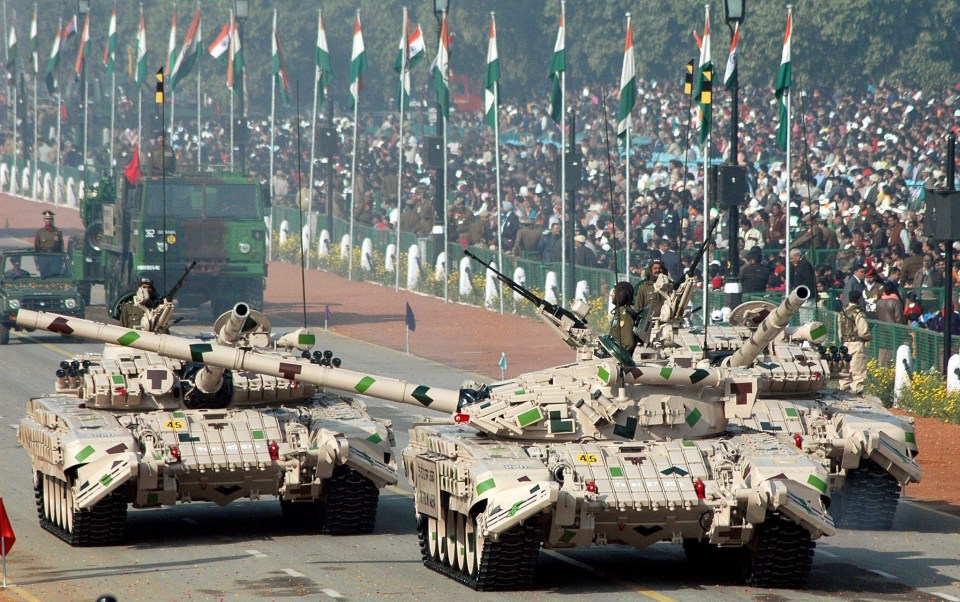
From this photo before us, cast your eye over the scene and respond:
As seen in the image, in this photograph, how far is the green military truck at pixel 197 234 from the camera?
39.4 metres

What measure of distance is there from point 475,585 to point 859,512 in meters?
5.39

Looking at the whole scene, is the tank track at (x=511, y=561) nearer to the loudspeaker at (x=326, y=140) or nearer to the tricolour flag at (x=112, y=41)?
the loudspeaker at (x=326, y=140)

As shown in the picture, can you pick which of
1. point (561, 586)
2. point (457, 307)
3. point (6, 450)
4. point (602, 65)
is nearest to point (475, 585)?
point (561, 586)

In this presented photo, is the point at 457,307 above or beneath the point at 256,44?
beneath

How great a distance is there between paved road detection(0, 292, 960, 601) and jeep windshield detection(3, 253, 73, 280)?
624 inches

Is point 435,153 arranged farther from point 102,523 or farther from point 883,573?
point 883,573

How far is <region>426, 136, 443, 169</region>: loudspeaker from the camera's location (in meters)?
43.9

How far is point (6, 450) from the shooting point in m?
26.5

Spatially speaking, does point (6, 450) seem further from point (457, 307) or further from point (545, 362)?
point (457, 307)

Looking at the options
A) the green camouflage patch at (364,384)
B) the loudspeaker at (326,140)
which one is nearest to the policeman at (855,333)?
the green camouflage patch at (364,384)

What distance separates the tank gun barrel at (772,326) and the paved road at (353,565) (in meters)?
2.00

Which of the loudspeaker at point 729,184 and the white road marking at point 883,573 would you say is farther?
the loudspeaker at point 729,184

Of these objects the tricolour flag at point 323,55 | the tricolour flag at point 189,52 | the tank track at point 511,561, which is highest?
the tricolour flag at point 189,52

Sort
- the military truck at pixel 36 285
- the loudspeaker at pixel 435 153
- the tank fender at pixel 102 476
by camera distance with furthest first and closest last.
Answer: the loudspeaker at pixel 435 153 → the military truck at pixel 36 285 → the tank fender at pixel 102 476
